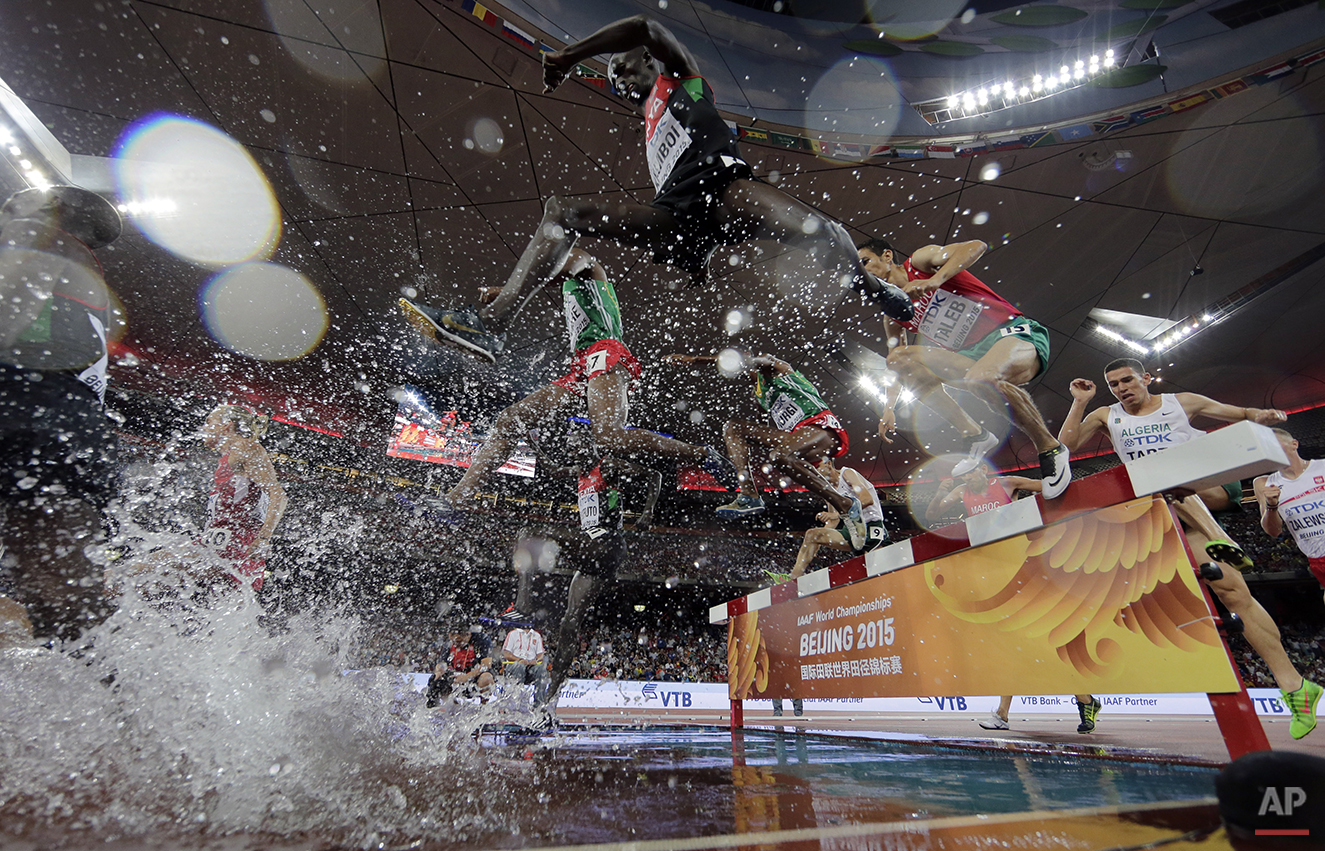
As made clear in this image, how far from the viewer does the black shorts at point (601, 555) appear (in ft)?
15.0

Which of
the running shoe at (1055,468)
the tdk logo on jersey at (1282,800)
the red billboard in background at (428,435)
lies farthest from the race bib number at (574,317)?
the red billboard in background at (428,435)

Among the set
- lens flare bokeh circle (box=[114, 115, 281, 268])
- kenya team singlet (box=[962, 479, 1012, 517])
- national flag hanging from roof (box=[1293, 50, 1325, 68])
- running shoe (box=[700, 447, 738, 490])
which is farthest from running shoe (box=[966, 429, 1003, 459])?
lens flare bokeh circle (box=[114, 115, 281, 268])

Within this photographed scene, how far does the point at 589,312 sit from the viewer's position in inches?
138

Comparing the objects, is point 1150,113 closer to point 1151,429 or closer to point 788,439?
point 1151,429

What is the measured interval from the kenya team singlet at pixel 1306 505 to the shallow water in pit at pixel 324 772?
3.97m

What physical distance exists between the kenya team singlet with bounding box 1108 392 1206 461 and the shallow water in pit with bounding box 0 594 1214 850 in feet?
6.98

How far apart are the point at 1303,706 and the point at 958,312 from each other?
8.41 feet

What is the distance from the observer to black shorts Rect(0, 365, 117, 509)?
66.8 inches

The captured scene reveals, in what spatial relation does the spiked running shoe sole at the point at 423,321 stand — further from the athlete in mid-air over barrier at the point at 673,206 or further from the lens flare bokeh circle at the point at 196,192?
the lens flare bokeh circle at the point at 196,192

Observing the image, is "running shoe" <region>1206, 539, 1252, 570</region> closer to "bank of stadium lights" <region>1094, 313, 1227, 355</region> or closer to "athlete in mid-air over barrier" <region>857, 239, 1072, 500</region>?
"athlete in mid-air over barrier" <region>857, 239, 1072, 500</region>

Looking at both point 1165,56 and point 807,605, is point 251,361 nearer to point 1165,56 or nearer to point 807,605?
point 807,605

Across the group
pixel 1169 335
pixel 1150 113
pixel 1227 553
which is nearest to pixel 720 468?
pixel 1227 553

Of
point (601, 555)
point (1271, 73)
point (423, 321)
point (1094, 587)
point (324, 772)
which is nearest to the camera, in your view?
point (324, 772)

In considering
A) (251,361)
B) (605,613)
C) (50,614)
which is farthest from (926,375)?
(605,613)
